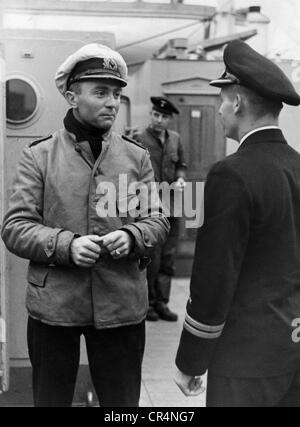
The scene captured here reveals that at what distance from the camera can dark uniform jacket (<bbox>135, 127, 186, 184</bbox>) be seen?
498cm

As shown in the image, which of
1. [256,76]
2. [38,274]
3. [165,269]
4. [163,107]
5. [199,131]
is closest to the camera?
[256,76]

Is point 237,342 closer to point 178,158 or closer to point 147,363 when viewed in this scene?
point 147,363

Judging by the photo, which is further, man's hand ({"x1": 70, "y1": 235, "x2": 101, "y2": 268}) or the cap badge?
the cap badge

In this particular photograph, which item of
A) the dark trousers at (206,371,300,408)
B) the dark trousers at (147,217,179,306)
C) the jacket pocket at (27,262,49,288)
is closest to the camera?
the dark trousers at (206,371,300,408)

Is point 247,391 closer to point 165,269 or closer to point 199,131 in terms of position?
point 165,269

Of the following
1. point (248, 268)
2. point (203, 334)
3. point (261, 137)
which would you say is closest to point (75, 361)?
point (203, 334)

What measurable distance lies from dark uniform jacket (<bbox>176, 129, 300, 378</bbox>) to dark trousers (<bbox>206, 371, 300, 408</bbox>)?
3 cm

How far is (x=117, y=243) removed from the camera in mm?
2102

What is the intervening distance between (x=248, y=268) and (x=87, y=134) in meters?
0.74

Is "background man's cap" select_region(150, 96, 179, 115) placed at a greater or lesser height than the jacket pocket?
lesser

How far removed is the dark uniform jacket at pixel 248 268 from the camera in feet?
5.98

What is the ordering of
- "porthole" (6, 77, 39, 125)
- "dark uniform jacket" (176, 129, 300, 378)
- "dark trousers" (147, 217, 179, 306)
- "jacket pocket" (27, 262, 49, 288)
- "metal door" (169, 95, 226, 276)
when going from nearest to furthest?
"dark uniform jacket" (176, 129, 300, 378) < "jacket pocket" (27, 262, 49, 288) < "porthole" (6, 77, 39, 125) < "dark trousers" (147, 217, 179, 306) < "metal door" (169, 95, 226, 276)

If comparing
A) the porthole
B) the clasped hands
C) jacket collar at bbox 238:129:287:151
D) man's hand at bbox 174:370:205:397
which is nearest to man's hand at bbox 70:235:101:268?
the clasped hands

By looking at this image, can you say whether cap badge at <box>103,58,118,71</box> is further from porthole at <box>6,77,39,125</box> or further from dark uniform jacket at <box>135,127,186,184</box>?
dark uniform jacket at <box>135,127,186,184</box>
